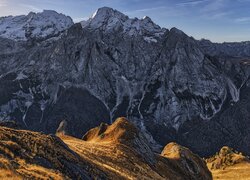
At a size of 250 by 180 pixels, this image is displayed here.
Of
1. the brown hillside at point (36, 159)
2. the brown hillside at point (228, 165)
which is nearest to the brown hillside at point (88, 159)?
the brown hillside at point (36, 159)

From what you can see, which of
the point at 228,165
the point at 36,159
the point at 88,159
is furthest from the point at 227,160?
the point at 36,159

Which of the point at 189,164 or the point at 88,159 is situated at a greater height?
the point at 88,159

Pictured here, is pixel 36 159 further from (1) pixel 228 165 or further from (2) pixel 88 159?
(1) pixel 228 165

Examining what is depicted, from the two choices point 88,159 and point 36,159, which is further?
point 88,159

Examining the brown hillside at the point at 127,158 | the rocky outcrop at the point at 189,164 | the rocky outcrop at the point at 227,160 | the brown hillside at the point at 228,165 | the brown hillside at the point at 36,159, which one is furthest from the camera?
the rocky outcrop at the point at 227,160

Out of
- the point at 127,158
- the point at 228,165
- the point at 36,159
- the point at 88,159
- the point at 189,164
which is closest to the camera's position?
the point at 36,159

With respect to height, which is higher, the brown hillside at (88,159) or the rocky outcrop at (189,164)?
the brown hillside at (88,159)

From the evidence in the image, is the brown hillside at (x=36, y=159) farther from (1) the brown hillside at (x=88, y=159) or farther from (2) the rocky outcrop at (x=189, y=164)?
(2) the rocky outcrop at (x=189, y=164)

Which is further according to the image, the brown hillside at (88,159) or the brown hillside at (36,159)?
the brown hillside at (88,159)

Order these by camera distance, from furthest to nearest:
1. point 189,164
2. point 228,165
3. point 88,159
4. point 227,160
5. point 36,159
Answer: point 227,160 < point 228,165 < point 189,164 < point 88,159 < point 36,159

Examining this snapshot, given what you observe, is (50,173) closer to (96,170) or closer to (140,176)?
(96,170)

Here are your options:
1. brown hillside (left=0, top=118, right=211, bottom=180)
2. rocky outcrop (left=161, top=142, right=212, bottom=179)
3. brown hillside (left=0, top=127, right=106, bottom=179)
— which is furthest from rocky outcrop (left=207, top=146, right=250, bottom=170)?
brown hillside (left=0, top=127, right=106, bottom=179)

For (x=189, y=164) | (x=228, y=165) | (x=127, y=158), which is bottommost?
(x=228, y=165)

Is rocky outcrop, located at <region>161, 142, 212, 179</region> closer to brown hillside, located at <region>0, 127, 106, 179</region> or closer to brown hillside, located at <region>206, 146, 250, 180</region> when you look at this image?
brown hillside, located at <region>206, 146, 250, 180</region>
